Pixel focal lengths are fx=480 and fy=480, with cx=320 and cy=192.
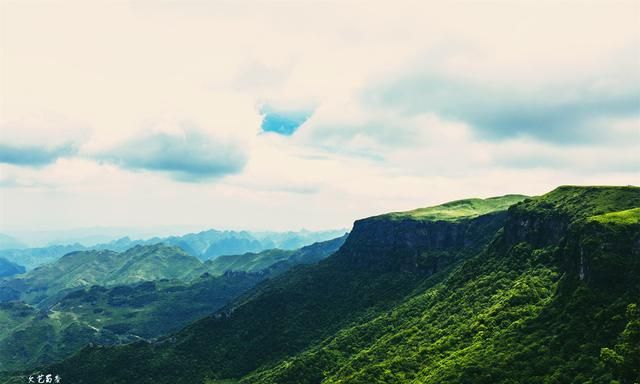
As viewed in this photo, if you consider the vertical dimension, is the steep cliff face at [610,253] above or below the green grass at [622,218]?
below

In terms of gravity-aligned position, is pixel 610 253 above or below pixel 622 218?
below

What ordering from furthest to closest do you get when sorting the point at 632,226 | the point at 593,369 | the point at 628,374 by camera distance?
the point at 632,226 < the point at 593,369 < the point at 628,374

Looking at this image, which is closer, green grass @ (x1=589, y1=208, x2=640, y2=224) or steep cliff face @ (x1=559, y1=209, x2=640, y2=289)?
steep cliff face @ (x1=559, y1=209, x2=640, y2=289)

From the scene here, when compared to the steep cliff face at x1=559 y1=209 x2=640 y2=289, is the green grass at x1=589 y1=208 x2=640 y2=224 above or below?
above

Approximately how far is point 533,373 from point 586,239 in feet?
197

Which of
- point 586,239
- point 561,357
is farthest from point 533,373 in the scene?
point 586,239

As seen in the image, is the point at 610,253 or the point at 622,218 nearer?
the point at 610,253

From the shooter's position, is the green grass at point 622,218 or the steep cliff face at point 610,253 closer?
the steep cliff face at point 610,253

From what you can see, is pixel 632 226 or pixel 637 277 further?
pixel 632 226

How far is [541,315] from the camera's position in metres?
193

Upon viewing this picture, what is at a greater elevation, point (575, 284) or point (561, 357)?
point (575, 284)

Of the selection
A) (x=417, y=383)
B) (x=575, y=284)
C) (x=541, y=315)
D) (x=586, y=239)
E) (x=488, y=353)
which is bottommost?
(x=417, y=383)

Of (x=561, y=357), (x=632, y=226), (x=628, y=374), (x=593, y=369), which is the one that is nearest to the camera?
(x=628, y=374)

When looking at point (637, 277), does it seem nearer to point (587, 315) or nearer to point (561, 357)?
point (587, 315)
